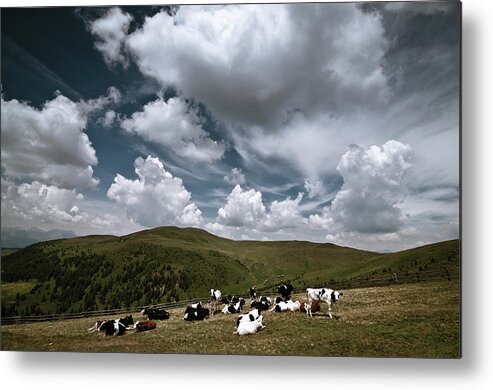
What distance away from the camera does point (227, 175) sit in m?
9.41

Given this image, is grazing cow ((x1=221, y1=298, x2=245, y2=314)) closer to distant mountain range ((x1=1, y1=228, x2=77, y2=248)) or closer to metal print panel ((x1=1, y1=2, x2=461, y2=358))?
metal print panel ((x1=1, y1=2, x2=461, y2=358))

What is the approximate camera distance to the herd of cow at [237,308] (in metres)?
8.91

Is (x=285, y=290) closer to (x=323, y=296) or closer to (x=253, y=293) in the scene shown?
(x=253, y=293)

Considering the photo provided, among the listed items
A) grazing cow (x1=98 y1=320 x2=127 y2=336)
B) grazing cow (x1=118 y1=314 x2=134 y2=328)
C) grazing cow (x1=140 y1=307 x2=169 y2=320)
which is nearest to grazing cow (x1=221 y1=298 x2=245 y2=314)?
grazing cow (x1=140 y1=307 x2=169 y2=320)

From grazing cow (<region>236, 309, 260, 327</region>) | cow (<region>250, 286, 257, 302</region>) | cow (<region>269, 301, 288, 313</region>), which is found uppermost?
cow (<region>250, 286, 257, 302</region>)

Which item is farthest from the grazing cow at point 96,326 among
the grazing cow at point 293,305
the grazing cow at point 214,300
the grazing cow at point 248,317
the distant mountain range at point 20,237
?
the grazing cow at point 293,305

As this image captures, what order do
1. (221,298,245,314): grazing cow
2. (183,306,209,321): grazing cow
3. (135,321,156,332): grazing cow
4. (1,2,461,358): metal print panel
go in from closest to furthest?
1. (1,2,461,358): metal print panel
2. (135,321,156,332): grazing cow
3. (221,298,245,314): grazing cow
4. (183,306,209,321): grazing cow

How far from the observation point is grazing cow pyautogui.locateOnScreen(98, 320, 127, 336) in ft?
29.2

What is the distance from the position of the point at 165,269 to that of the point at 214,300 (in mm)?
1681

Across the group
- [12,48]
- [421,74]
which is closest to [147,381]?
[12,48]

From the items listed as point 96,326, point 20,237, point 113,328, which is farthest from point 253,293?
point 20,237

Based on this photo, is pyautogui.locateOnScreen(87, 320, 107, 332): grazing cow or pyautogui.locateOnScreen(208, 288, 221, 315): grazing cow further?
pyautogui.locateOnScreen(208, 288, 221, 315): grazing cow

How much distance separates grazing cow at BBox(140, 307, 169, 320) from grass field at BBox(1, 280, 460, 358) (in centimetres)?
17

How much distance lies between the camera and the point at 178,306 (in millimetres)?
9641
